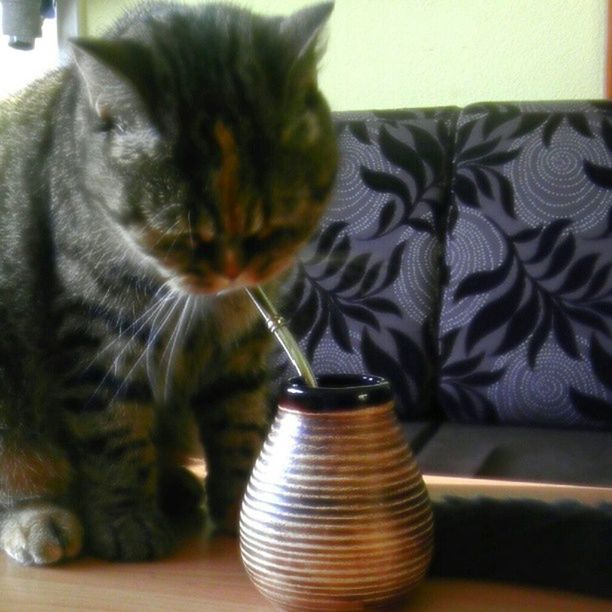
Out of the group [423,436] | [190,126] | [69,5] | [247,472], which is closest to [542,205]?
[423,436]

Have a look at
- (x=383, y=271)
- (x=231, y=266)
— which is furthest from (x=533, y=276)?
(x=231, y=266)

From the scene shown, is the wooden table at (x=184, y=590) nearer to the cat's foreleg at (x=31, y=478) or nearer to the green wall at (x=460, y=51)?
the cat's foreleg at (x=31, y=478)

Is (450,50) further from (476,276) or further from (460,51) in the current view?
(476,276)

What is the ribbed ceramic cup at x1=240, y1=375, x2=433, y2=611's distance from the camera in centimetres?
47

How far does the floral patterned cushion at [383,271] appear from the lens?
1.54m

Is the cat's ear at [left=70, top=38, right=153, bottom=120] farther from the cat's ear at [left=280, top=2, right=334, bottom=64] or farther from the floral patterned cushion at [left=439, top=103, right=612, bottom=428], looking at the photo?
the floral patterned cushion at [left=439, top=103, right=612, bottom=428]

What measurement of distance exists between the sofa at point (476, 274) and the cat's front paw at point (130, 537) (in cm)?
69

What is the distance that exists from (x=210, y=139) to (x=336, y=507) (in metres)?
0.26

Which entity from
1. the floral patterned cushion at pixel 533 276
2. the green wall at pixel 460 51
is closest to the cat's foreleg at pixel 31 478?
the floral patterned cushion at pixel 533 276

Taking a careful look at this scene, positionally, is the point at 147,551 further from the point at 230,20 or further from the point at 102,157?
the point at 230,20

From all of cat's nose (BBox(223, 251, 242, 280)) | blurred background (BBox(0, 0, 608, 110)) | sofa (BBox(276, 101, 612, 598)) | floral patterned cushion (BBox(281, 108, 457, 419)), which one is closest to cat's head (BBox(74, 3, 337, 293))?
cat's nose (BBox(223, 251, 242, 280))

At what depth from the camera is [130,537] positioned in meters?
0.65

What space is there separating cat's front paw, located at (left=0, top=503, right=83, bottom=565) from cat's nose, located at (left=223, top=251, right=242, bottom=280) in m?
0.25

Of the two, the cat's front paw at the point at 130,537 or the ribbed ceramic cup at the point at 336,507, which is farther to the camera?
the cat's front paw at the point at 130,537
